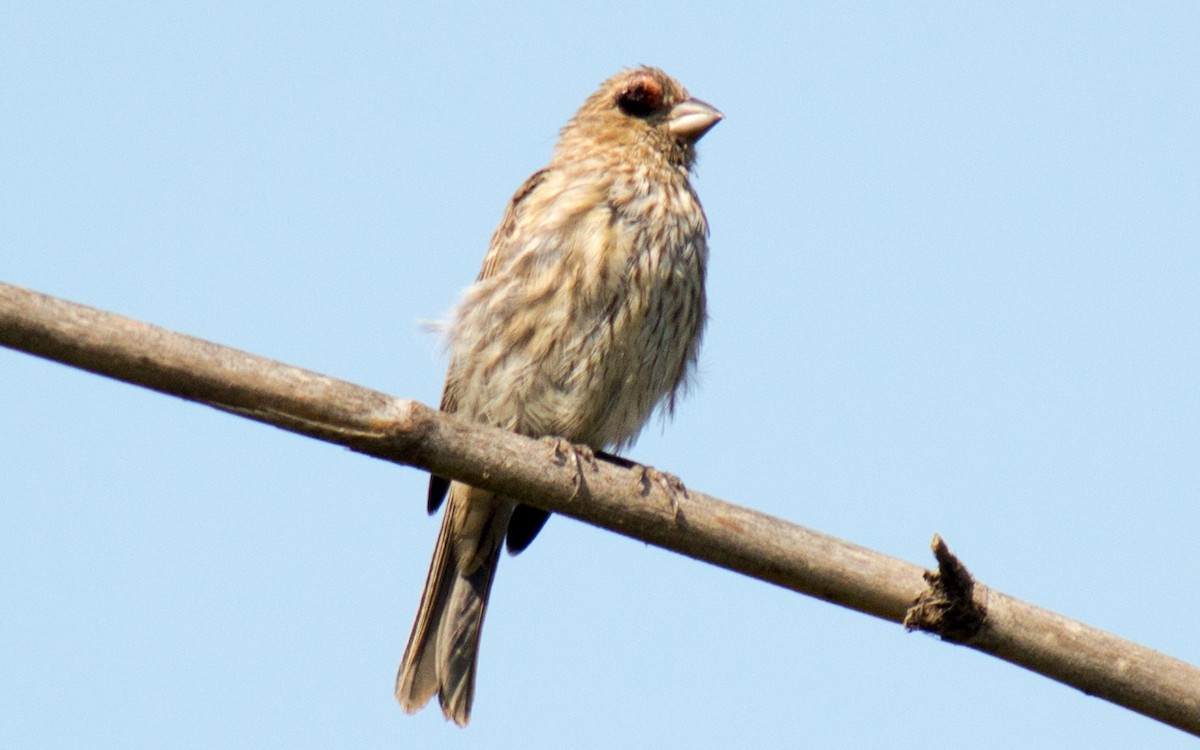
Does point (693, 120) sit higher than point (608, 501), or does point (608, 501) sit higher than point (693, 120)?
point (693, 120)

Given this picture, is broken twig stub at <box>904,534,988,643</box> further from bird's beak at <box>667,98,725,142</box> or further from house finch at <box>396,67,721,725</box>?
bird's beak at <box>667,98,725,142</box>

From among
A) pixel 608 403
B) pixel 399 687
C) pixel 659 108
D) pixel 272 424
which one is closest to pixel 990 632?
pixel 272 424

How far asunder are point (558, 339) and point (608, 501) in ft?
6.10

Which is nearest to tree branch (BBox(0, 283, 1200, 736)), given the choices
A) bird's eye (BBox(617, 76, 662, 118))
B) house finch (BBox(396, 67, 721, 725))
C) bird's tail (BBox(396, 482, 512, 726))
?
house finch (BBox(396, 67, 721, 725))

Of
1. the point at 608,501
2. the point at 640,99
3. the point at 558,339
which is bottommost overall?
the point at 608,501

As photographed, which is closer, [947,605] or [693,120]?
[947,605]

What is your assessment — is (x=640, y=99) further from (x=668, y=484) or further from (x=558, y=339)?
(x=668, y=484)

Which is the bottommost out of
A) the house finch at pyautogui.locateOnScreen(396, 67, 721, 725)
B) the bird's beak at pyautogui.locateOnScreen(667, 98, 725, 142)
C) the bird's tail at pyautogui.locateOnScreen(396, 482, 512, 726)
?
the bird's tail at pyautogui.locateOnScreen(396, 482, 512, 726)

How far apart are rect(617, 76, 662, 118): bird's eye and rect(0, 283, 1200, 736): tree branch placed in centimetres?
336

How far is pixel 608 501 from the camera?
14.1 feet

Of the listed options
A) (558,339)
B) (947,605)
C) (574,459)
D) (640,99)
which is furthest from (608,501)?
(640,99)

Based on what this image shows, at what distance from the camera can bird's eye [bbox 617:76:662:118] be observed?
24.0 feet

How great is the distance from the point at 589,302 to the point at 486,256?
85 cm

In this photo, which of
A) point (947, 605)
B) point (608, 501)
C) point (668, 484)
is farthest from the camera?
point (608, 501)
